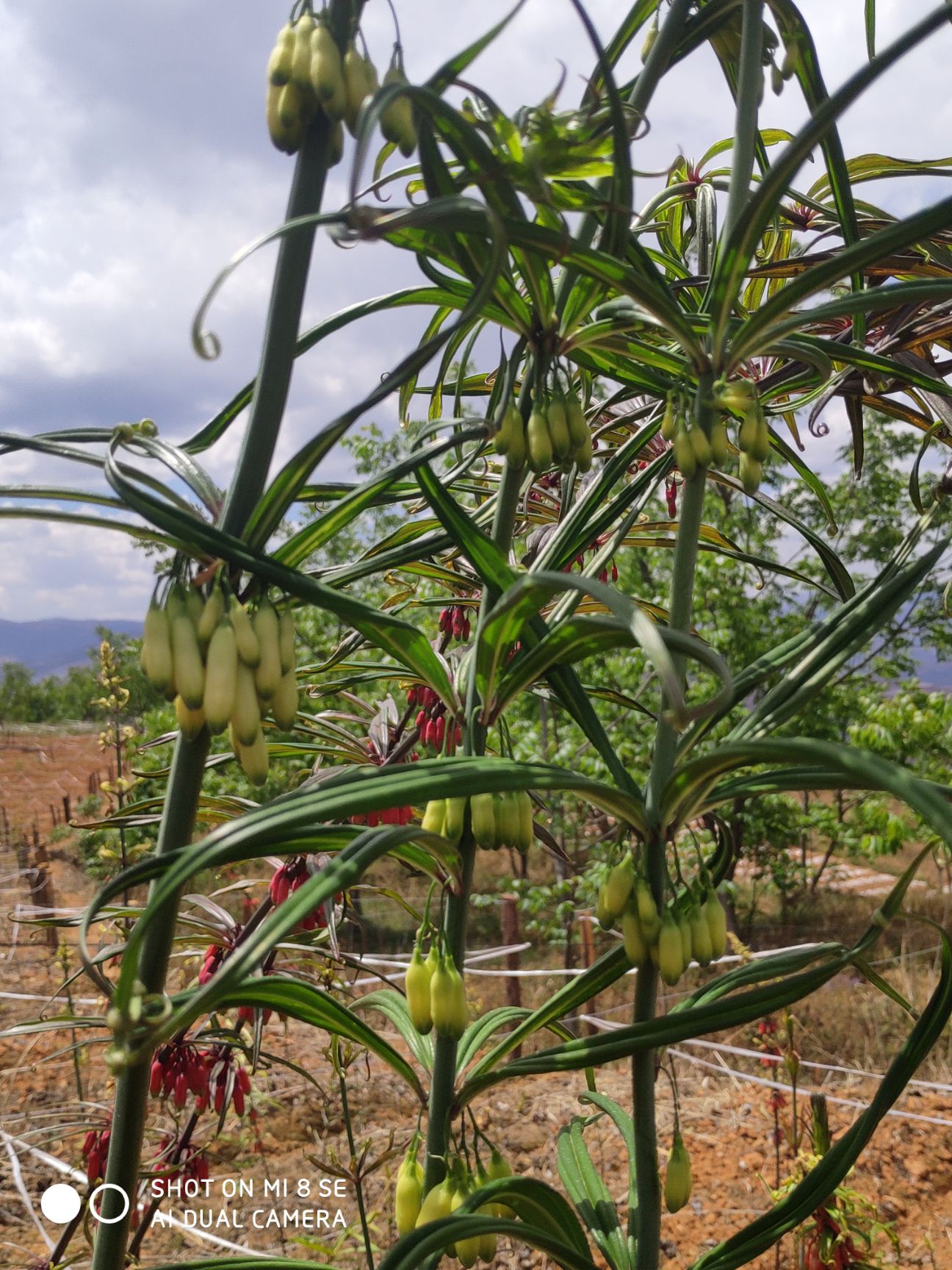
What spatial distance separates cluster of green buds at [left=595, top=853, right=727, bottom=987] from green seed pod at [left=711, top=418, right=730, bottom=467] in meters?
0.28

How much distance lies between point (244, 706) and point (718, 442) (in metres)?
0.36

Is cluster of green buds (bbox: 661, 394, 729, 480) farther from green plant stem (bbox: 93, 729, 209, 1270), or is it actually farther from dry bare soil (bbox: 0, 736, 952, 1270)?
dry bare soil (bbox: 0, 736, 952, 1270)

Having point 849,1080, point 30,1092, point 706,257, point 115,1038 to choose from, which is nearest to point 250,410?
point 115,1038

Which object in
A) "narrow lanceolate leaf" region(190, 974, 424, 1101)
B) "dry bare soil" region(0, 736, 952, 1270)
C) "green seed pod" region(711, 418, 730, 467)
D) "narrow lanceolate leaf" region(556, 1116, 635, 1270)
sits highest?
"green seed pod" region(711, 418, 730, 467)

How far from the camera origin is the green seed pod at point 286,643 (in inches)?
18.7

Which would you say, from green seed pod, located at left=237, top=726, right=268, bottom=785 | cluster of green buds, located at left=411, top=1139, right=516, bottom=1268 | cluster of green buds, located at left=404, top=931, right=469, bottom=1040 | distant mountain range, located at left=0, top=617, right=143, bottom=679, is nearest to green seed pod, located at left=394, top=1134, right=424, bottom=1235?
cluster of green buds, located at left=411, top=1139, right=516, bottom=1268

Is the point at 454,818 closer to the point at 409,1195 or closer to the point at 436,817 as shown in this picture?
the point at 436,817

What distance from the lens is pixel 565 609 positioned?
64 cm

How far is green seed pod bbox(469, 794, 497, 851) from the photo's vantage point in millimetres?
554

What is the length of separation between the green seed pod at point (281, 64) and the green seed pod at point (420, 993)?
1.71ft

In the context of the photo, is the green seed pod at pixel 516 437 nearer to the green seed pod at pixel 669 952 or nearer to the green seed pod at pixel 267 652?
the green seed pod at pixel 267 652

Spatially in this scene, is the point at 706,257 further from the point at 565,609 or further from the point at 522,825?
the point at 522,825

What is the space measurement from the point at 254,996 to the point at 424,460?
0.38 meters

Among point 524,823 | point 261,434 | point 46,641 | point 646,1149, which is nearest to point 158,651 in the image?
point 261,434
